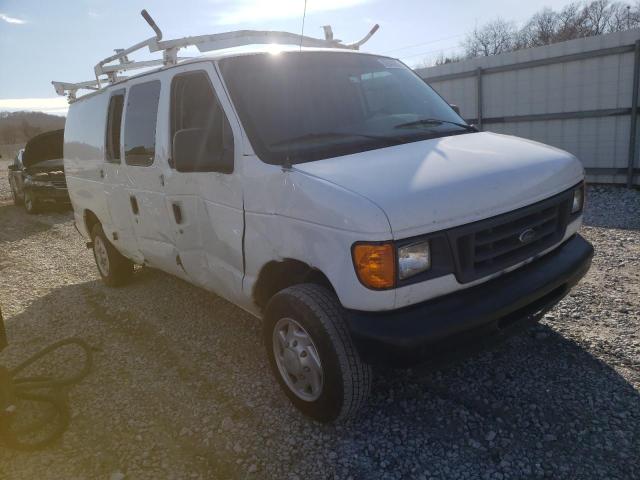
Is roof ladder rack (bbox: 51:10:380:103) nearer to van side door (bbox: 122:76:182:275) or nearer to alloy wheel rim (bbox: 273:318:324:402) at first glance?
van side door (bbox: 122:76:182:275)

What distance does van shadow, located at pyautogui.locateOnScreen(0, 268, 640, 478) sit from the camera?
8.30ft

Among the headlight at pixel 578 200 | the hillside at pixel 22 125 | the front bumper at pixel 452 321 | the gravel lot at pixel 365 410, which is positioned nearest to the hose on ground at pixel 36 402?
the gravel lot at pixel 365 410

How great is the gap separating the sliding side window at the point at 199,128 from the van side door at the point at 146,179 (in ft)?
0.91

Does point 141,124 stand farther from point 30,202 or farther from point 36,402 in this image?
point 30,202

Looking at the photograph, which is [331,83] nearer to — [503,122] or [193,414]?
[193,414]

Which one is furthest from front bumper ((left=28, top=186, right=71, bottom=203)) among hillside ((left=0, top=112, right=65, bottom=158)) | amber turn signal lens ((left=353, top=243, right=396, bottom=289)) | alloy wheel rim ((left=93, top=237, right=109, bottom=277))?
hillside ((left=0, top=112, right=65, bottom=158))

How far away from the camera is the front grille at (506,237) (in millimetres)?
2434

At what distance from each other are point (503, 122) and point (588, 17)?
39.3m

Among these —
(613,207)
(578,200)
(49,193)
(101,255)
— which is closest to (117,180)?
(101,255)

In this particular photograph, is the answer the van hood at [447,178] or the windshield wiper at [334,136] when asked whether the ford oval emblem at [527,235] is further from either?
the windshield wiper at [334,136]

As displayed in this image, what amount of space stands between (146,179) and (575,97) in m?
8.30

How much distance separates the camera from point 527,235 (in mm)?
2684

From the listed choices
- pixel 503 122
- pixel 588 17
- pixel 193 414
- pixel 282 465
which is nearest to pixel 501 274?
pixel 282 465

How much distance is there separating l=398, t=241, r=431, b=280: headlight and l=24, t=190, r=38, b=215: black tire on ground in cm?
1188
